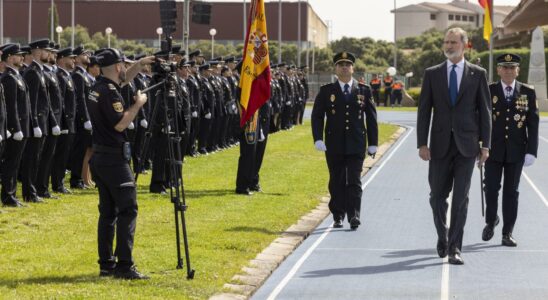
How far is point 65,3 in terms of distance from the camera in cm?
12281

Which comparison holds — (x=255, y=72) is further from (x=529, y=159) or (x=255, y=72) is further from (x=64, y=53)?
(x=529, y=159)

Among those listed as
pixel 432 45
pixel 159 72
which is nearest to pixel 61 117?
pixel 159 72

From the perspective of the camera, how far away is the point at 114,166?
9.54m

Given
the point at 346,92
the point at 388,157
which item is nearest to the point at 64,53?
the point at 346,92

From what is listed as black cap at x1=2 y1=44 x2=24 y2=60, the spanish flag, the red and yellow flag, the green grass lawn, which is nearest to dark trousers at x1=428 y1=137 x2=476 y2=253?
the green grass lawn

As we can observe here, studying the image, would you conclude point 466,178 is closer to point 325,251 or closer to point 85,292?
point 325,251

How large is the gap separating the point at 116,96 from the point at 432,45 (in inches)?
3762

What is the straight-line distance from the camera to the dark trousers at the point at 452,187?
10.8 metres

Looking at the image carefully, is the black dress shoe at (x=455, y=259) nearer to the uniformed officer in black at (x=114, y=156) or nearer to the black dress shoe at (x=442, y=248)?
the black dress shoe at (x=442, y=248)

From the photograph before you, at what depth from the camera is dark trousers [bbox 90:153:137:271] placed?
375 inches

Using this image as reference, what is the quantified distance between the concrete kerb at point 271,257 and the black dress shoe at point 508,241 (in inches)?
82.0

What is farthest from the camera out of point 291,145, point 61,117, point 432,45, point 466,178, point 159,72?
point 432,45

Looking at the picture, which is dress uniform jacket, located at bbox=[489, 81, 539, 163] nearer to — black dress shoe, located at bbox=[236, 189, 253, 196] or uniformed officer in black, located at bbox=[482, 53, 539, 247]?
uniformed officer in black, located at bbox=[482, 53, 539, 247]

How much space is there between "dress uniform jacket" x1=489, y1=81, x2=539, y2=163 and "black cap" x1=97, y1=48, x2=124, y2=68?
4.36 m
